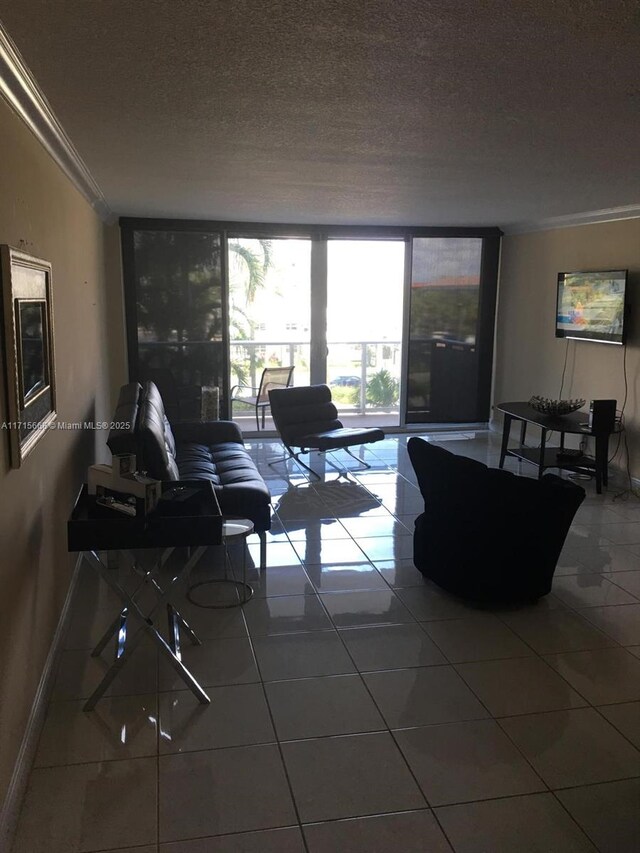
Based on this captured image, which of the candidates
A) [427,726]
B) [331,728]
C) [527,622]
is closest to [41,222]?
[331,728]

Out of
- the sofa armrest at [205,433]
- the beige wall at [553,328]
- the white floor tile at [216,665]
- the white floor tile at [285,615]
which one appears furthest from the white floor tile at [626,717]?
the sofa armrest at [205,433]

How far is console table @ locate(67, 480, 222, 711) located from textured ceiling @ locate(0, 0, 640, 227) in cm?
156

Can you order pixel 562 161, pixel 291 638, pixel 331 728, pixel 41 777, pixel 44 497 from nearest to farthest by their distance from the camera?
1. pixel 41 777
2. pixel 331 728
3. pixel 44 497
4. pixel 291 638
5. pixel 562 161

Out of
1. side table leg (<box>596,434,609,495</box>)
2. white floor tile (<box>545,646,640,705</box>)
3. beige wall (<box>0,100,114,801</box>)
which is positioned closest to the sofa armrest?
beige wall (<box>0,100,114,801</box>)

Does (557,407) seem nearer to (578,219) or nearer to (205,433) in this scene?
(578,219)

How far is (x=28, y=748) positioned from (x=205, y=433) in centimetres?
344

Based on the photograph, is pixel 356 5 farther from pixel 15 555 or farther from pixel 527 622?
pixel 527 622

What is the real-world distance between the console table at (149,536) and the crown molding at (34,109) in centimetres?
151

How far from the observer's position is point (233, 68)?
223 cm

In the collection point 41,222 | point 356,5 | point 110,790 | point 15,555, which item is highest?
point 356,5

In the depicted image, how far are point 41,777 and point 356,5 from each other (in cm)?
252

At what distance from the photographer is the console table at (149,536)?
266 cm

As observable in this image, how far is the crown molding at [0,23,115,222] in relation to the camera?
2.19 m

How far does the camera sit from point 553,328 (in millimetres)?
6906
